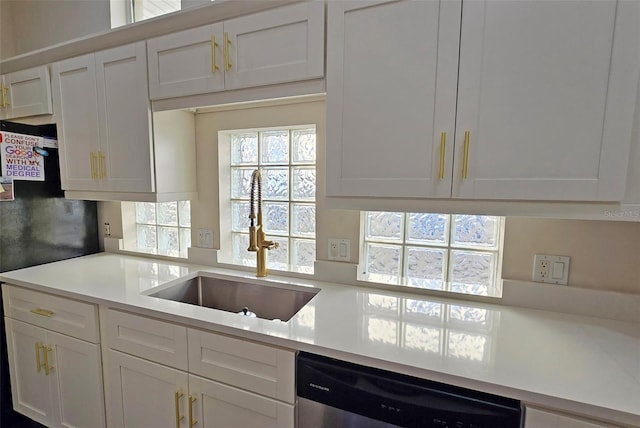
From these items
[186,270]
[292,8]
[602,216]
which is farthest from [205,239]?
[602,216]

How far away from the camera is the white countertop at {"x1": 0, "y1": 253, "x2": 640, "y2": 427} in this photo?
29.5 inches

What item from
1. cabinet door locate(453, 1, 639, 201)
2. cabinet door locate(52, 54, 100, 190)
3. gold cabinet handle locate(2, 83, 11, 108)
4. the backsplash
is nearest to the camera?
cabinet door locate(453, 1, 639, 201)

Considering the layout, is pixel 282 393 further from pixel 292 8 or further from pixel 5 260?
pixel 5 260

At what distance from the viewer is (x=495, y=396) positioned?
0.78 metres

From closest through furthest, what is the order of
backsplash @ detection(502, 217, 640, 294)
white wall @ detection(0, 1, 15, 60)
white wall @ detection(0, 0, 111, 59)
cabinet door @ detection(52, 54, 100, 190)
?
1. backsplash @ detection(502, 217, 640, 294)
2. cabinet door @ detection(52, 54, 100, 190)
3. white wall @ detection(0, 0, 111, 59)
4. white wall @ detection(0, 1, 15, 60)

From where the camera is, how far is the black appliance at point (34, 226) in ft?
5.30

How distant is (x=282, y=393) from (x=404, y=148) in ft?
3.10

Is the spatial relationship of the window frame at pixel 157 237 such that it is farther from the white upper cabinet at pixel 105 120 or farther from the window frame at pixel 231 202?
the white upper cabinet at pixel 105 120

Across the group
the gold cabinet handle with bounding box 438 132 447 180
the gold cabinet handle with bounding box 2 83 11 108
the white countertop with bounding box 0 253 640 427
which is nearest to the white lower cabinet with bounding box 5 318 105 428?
the white countertop with bounding box 0 253 640 427

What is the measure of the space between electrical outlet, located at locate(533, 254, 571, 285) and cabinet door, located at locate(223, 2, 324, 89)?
117cm

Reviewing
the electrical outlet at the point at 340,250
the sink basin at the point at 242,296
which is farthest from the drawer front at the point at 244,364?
the electrical outlet at the point at 340,250

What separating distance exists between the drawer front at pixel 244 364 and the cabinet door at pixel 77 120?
1.16 m

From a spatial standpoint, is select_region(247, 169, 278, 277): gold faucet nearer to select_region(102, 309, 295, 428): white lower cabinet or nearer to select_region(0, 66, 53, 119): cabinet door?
select_region(102, 309, 295, 428): white lower cabinet

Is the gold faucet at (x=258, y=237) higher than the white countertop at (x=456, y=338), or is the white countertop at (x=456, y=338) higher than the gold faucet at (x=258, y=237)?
the gold faucet at (x=258, y=237)
